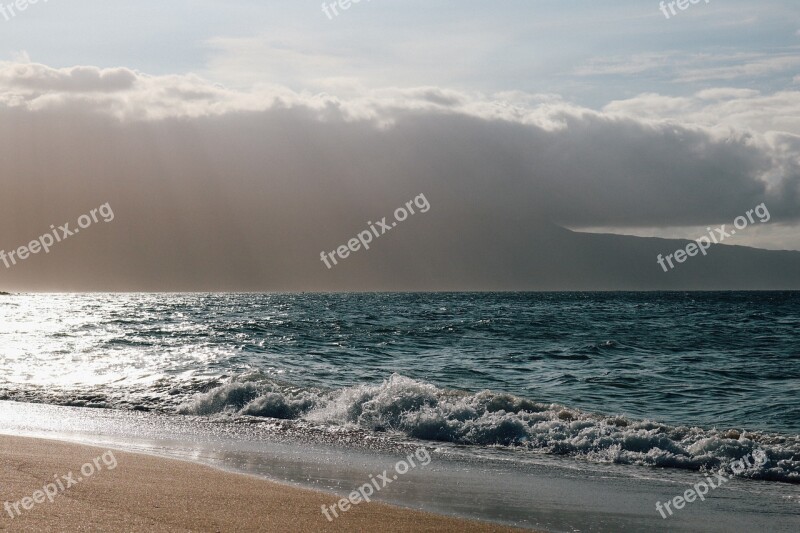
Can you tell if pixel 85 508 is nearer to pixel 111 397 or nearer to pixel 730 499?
pixel 730 499

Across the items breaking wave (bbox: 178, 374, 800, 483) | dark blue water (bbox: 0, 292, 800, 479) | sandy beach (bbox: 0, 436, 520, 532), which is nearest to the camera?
sandy beach (bbox: 0, 436, 520, 532)

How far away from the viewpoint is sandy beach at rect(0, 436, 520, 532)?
21.1 ft

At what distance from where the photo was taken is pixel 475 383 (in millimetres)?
19781

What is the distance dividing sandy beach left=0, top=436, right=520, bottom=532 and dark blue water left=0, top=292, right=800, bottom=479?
5792 millimetres

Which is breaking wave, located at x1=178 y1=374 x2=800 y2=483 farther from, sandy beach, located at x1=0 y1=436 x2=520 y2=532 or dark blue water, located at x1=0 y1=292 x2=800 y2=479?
sandy beach, located at x1=0 y1=436 x2=520 y2=532

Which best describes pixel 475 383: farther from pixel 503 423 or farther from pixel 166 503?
pixel 166 503

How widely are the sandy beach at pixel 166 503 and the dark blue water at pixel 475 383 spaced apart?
5792 millimetres

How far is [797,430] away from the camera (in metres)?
13.7

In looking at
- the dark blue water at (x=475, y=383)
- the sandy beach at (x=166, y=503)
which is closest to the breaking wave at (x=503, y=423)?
the dark blue water at (x=475, y=383)

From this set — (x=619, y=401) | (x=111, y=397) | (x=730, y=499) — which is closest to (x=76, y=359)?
(x=111, y=397)

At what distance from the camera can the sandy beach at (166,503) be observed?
6.43 metres

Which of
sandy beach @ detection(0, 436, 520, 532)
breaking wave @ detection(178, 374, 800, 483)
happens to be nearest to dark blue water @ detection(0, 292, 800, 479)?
breaking wave @ detection(178, 374, 800, 483)

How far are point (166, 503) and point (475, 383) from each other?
13358 millimetres

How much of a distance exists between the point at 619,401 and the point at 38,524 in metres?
14.0
